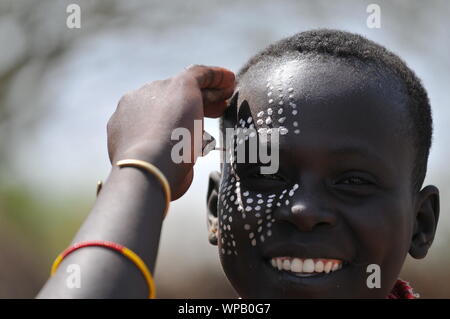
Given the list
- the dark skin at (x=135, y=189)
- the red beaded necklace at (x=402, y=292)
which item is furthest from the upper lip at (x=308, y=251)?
the red beaded necklace at (x=402, y=292)

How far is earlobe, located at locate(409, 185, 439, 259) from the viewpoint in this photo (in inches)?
103

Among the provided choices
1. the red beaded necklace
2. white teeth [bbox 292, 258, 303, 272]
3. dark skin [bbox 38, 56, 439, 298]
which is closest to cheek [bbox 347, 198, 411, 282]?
dark skin [bbox 38, 56, 439, 298]

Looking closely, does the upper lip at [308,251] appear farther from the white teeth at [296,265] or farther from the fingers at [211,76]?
the fingers at [211,76]

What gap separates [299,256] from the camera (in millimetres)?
2266

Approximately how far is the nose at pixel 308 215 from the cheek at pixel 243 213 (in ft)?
0.14

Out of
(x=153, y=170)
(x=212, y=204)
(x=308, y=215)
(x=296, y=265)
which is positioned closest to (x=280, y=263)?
(x=296, y=265)

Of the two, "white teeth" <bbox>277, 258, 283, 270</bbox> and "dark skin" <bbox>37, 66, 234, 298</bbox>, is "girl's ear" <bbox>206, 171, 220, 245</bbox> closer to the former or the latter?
"white teeth" <bbox>277, 258, 283, 270</bbox>

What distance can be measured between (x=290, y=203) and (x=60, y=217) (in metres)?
Answer: 5.47

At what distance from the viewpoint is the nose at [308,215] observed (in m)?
2.22

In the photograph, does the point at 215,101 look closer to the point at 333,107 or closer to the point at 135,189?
the point at 333,107

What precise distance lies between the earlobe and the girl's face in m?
0.12

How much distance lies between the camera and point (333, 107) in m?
2.38
